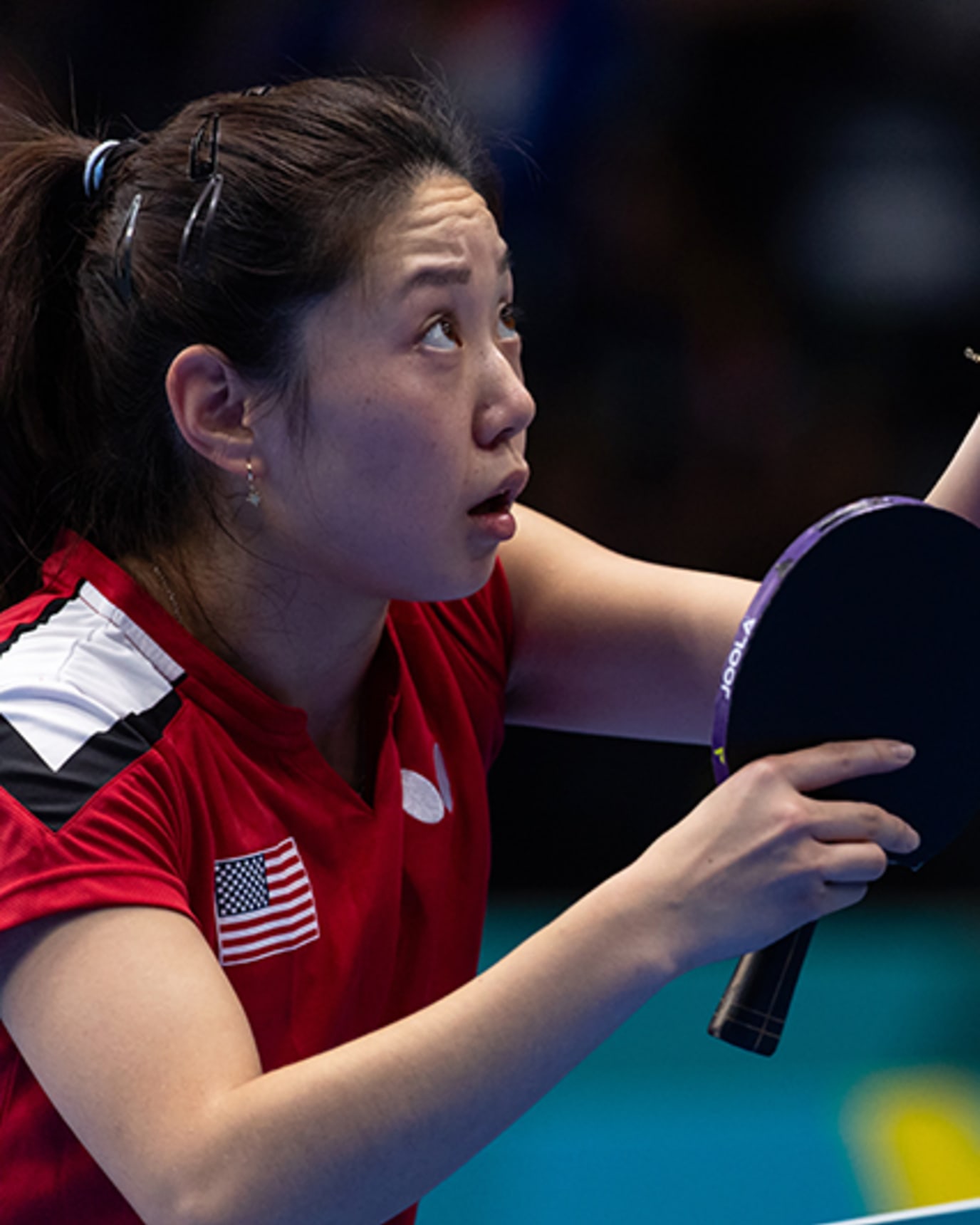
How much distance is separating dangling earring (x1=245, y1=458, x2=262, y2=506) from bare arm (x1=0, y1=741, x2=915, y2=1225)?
38 cm

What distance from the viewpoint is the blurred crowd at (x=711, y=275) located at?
317cm

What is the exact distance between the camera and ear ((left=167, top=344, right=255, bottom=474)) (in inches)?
48.3

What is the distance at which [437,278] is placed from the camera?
1.19 meters

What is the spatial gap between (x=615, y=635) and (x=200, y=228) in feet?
1.71

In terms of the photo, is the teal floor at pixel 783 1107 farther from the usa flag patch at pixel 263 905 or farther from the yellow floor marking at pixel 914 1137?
the usa flag patch at pixel 263 905

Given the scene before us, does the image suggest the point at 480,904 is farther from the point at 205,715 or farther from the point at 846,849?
the point at 846,849

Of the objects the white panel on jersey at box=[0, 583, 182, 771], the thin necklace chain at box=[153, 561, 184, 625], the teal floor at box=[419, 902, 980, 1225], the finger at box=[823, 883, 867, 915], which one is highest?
the finger at box=[823, 883, 867, 915]

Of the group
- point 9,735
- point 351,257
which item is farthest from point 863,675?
point 9,735

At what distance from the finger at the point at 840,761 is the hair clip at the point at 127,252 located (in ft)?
2.07

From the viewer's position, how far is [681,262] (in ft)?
10.7

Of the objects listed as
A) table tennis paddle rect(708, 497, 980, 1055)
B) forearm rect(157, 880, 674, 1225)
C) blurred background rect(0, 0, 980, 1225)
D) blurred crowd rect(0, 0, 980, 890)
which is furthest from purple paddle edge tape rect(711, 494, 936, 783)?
blurred crowd rect(0, 0, 980, 890)

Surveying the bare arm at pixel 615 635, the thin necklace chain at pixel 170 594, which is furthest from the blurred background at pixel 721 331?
the thin necklace chain at pixel 170 594

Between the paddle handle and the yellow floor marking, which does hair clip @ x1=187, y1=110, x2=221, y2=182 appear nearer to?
the paddle handle

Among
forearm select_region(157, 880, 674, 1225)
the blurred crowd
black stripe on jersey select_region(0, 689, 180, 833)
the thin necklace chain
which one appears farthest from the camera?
the blurred crowd
